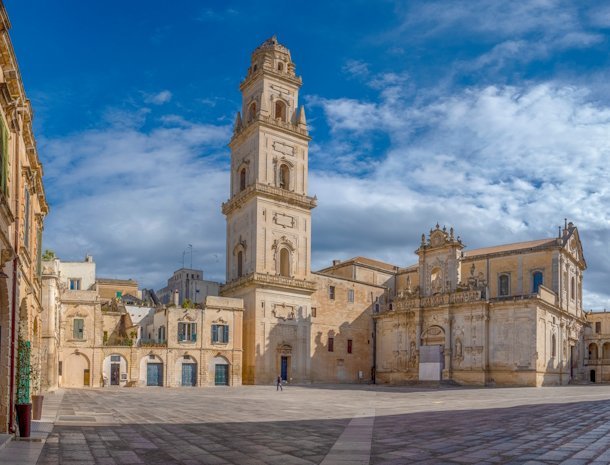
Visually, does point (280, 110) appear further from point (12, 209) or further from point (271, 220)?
point (12, 209)

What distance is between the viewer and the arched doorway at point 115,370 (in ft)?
156

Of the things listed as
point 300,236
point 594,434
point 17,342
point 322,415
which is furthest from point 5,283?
point 300,236

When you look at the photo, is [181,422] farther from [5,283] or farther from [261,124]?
[261,124]

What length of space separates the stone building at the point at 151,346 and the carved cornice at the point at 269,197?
882cm

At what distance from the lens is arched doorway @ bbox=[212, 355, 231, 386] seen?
165ft

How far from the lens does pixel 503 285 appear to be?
61594 millimetres

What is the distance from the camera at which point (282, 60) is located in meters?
59.0

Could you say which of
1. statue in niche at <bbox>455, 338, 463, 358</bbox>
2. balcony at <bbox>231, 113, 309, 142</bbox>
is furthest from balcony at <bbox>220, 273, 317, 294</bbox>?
balcony at <bbox>231, 113, 309, 142</bbox>

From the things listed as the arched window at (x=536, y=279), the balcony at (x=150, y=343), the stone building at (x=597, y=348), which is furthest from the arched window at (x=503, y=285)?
the balcony at (x=150, y=343)

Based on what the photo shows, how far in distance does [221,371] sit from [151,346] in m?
5.77

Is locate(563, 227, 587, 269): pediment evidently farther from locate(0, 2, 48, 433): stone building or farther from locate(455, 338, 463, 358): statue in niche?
locate(0, 2, 48, 433): stone building

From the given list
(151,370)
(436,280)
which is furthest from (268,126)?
(151,370)

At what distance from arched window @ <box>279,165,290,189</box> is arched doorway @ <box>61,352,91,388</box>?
833 inches

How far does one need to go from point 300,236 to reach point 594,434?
1666 inches
